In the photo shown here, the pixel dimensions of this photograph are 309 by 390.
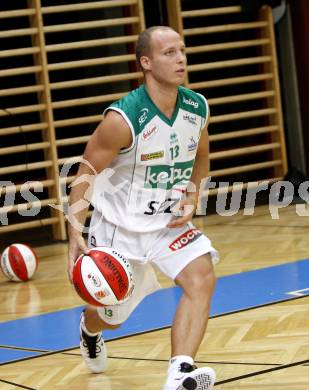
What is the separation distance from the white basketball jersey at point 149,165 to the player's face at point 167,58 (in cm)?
13

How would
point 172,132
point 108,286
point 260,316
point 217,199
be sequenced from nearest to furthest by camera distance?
1. point 108,286
2. point 172,132
3. point 260,316
4. point 217,199

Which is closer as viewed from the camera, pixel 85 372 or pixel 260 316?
pixel 85 372

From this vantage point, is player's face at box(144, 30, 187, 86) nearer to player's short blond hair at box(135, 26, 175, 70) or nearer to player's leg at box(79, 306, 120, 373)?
player's short blond hair at box(135, 26, 175, 70)

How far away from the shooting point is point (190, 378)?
3662 millimetres

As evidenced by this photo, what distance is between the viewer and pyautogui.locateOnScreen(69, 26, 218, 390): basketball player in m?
4.07

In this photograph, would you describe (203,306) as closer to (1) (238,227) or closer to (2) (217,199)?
(1) (238,227)

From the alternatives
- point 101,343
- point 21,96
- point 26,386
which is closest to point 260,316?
point 101,343

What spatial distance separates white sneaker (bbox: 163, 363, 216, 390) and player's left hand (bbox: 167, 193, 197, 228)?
66 cm

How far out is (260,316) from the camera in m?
5.30

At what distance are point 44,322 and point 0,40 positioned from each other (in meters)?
5.97

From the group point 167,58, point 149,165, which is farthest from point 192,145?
point 167,58

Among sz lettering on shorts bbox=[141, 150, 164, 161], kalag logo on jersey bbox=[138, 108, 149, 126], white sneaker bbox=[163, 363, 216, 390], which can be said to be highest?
kalag logo on jersey bbox=[138, 108, 149, 126]

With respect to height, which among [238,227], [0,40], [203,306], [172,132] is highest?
[0,40]

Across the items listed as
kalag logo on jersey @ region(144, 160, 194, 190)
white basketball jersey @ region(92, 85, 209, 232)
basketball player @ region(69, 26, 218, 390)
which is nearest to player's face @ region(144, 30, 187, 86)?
basketball player @ region(69, 26, 218, 390)
